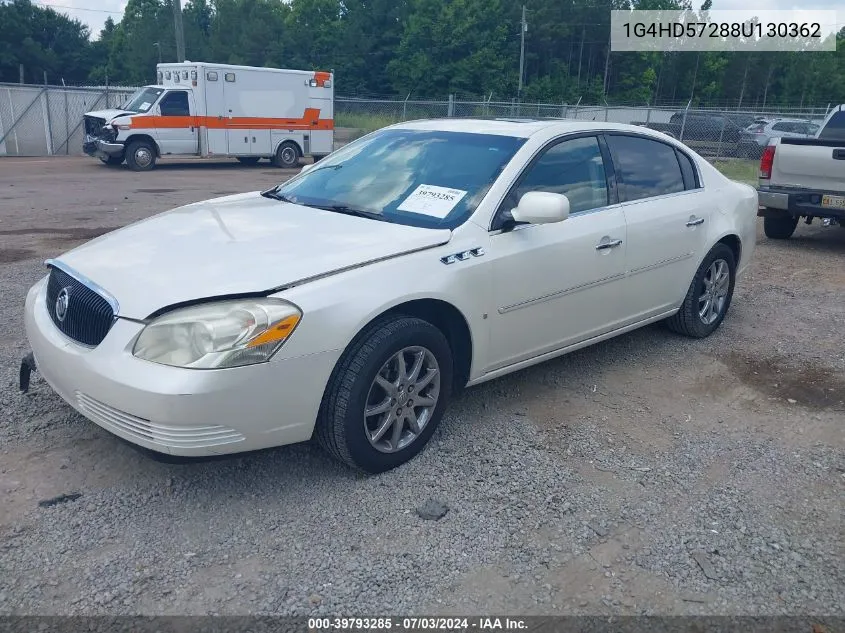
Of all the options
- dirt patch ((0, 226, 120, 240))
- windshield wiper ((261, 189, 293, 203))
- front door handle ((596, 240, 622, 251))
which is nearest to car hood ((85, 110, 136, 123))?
dirt patch ((0, 226, 120, 240))

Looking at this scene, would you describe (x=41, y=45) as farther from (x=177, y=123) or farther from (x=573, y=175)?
(x=573, y=175)

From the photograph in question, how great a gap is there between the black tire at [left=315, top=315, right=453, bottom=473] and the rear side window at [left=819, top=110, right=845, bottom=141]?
27.4 feet

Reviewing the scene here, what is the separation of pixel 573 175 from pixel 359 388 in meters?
2.00

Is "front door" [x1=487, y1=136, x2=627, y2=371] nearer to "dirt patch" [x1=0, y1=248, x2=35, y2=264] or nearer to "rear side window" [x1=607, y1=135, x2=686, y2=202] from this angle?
"rear side window" [x1=607, y1=135, x2=686, y2=202]

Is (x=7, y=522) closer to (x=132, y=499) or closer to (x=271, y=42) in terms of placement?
(x=132, y=499)

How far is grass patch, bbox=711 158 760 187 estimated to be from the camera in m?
19.6

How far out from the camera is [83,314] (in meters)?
3.29

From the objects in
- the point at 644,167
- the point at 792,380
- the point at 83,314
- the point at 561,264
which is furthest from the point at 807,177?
the point at 83,314

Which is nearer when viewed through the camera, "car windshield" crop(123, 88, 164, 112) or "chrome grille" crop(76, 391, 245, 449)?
"chrome grille" crop(76, 391, 245, 449)

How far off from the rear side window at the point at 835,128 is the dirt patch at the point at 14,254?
9501 millimetres

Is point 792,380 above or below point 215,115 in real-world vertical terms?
below

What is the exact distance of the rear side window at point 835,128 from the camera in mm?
9742

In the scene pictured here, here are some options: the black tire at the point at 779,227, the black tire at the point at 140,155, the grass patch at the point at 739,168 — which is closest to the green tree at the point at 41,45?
the black tire at the point at 140,155

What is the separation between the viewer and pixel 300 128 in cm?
2175
